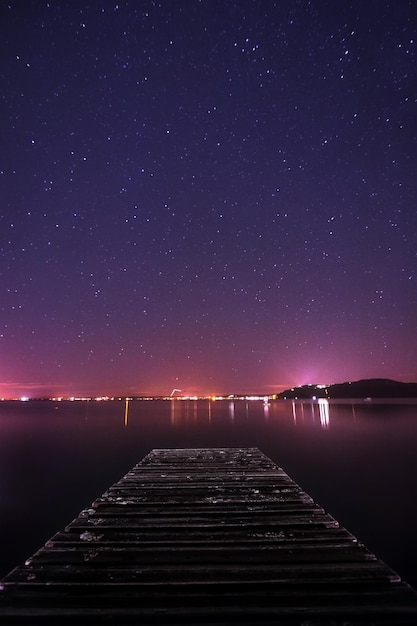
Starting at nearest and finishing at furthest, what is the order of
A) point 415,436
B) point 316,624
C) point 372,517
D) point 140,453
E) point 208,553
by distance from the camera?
point 316,624 → point 208,553 → point 372,517 → point 140,453 → point 415,436

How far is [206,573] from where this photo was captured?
4629 mm

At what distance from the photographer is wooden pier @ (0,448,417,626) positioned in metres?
3.87

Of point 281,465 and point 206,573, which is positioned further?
point 281,465

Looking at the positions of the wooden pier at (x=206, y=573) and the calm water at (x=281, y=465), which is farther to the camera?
the calm water at (x=281, y=465)

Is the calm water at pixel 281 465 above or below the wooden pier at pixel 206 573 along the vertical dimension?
below

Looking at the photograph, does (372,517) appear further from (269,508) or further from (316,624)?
(316,624)

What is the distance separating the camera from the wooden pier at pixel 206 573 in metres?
3.87

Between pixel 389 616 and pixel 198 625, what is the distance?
5.78 ft

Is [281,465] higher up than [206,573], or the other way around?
[206,573]

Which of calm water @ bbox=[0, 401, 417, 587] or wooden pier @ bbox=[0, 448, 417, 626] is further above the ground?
wooden pier @ bbox=[0, 448, 417, 626]

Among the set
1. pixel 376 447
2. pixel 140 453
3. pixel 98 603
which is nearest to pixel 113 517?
pixel 98 603

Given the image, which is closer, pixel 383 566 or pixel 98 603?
pixel 98 603

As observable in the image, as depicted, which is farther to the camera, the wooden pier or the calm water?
the calm water

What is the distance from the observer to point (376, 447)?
2841 cm
